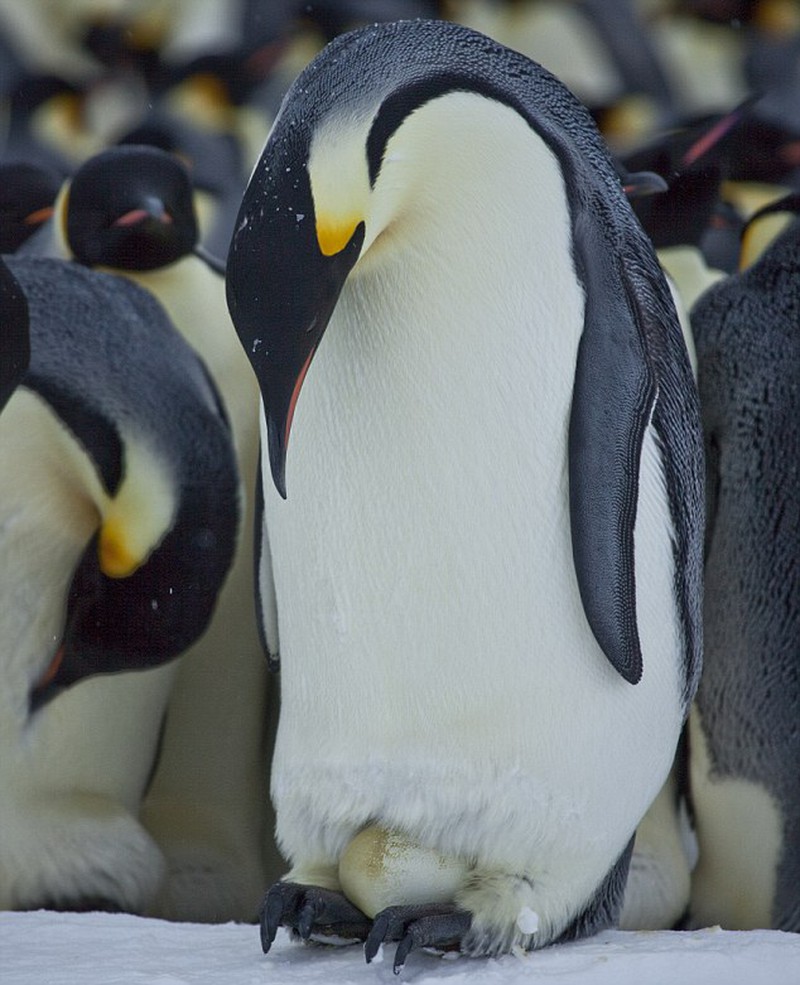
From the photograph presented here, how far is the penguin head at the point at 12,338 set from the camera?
5.57 feet

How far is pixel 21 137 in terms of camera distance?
437 cm

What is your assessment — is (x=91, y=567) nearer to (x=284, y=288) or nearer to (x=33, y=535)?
(x=33, y=535)

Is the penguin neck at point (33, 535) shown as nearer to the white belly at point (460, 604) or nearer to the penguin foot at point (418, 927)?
the white belly at point (460, 604)

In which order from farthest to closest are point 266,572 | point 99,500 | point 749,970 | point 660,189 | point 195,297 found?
point 195,297
point 660,189
point 99,500
point 266,572
point 749,970

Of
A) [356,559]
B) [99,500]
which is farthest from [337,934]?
[99,500]

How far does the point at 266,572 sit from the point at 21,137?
302 centimetres

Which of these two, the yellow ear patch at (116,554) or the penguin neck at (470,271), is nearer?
the penguin neck at (470,271)

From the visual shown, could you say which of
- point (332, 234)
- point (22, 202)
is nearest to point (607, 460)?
point (332, 234)

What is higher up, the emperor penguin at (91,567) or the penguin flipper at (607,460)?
the penguin flipper at (607,460)

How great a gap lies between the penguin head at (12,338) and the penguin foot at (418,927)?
0.68m

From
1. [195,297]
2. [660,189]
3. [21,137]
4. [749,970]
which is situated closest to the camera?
[749,970]

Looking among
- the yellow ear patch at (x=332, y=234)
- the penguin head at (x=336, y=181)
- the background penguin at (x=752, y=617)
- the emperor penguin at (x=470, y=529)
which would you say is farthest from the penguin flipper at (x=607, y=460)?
the background penguin at (x=752, y=617)

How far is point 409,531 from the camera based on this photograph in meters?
1.42

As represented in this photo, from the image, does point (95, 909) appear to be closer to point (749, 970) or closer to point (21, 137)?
point (749, 970)
